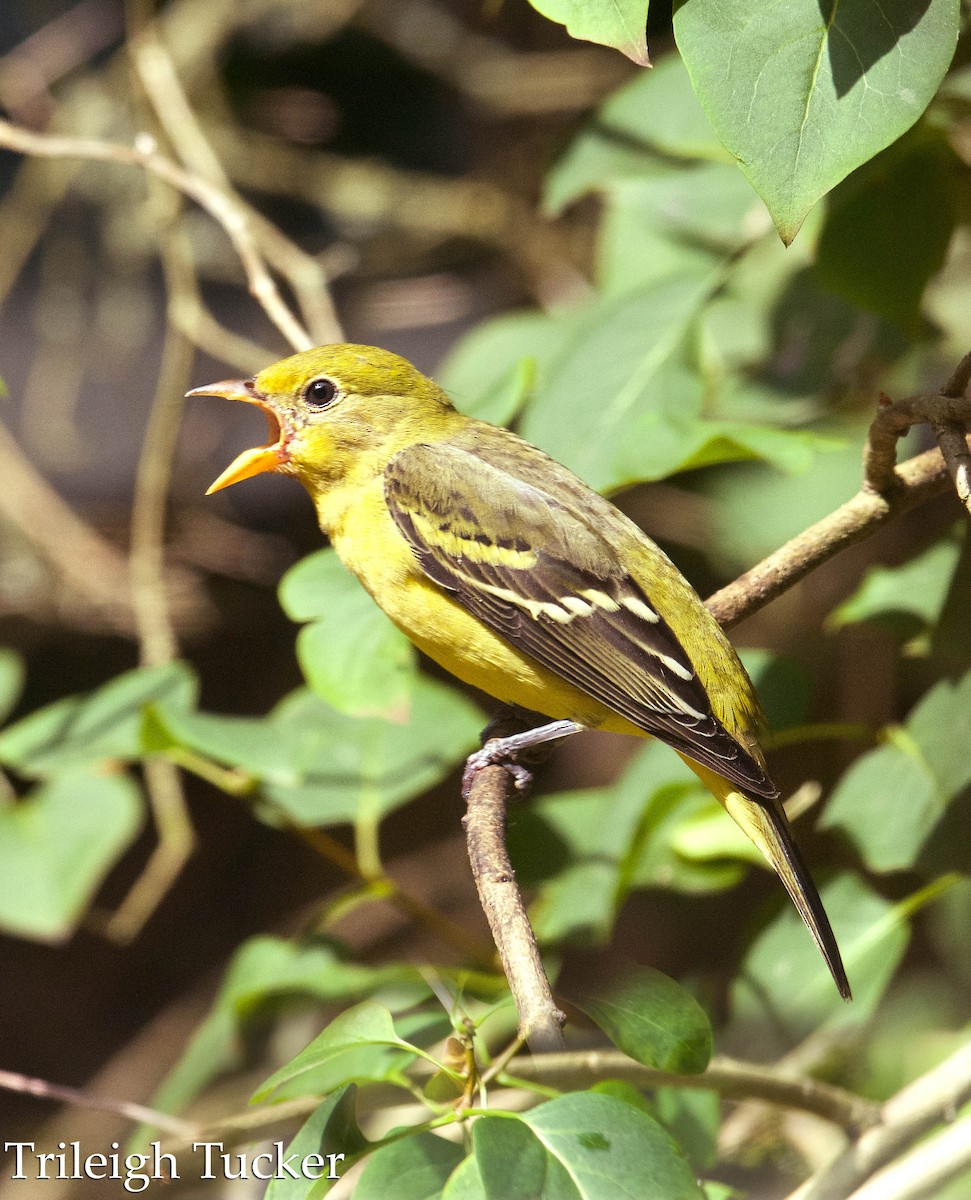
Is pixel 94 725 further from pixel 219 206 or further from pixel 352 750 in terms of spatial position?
pixel 219 206

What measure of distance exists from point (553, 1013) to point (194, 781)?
456 cm

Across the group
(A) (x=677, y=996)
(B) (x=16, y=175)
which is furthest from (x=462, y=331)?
(A) (x=677, y=996)

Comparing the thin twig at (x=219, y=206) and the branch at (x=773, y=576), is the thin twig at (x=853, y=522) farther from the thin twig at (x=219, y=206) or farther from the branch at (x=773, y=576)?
the thin twig at (x=219, y=206)

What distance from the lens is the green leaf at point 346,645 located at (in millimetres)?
2410

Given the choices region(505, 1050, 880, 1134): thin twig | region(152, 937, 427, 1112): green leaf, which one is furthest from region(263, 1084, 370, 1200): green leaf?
region(152, 937, 427, 1112): green leaf

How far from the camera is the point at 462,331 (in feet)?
19.1

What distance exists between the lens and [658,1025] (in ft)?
5.93

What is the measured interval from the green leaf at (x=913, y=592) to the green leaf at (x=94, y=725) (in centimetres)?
159

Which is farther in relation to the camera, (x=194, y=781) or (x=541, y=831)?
(x=194, y=781)

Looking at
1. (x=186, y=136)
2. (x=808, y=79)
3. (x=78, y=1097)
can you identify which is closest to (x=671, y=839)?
(x=78, y=1097)

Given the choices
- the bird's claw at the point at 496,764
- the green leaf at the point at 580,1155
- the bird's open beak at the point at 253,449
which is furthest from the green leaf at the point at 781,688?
the green leaf at the point at 580,1155

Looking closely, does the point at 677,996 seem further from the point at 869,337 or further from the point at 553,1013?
the point at 869,337

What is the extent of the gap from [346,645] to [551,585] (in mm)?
444

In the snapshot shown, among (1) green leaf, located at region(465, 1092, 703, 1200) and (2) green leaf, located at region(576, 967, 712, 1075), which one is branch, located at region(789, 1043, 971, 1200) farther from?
(1) green leaf, located at region(465, 1092, 703, 1200)
